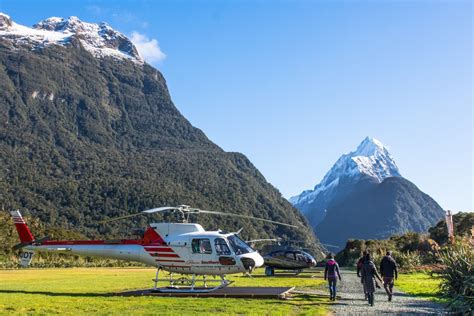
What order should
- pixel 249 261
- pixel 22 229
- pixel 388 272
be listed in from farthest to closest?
1. pixel 22 229
2. pixel 249 261
3. pixel 388 272

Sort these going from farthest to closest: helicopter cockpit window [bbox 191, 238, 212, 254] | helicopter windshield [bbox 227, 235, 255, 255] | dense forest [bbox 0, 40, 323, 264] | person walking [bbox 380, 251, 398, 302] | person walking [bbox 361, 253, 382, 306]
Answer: dense forest [bbox 0, 40, 323, 264], helicopter cockpit window [bbox 191, 238, 212, 254], helicopter windshield [bbox 227, 235, 255, 255], person walking [bbox 380, 251, 398, 302], person walking [bbox 361, 253, 382, 306]

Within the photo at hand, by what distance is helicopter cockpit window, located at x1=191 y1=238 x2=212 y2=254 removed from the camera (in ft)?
59.8

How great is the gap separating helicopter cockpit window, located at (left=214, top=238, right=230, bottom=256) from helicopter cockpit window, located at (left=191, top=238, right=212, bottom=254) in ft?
0.92

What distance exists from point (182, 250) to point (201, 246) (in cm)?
72

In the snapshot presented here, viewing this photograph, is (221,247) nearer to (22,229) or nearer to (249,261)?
(249,261)

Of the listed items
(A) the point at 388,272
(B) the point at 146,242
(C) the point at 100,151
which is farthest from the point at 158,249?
(C) the point at 100,151

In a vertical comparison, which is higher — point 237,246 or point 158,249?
point 237,246

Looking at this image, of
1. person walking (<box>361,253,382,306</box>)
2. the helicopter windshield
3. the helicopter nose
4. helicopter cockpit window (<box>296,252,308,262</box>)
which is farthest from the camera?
helicopter cockpit window (<box>296,252,308,262</box>)

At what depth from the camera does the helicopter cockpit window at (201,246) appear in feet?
59.8

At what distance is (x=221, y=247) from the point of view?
1808cm

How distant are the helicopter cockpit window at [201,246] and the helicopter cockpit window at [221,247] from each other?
0.28 metres

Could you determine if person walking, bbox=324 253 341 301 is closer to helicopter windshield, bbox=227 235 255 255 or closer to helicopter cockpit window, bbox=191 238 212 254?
helicopter windshield, bbox=227 235 255 255

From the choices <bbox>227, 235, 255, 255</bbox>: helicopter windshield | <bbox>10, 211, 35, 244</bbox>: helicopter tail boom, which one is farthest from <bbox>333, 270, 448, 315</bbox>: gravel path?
<bbox>10, 211, 35, 244</bbox>: helicopter tail boom

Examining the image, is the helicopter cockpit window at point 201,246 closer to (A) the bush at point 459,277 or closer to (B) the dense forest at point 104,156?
(A) the bush at point 459,277
